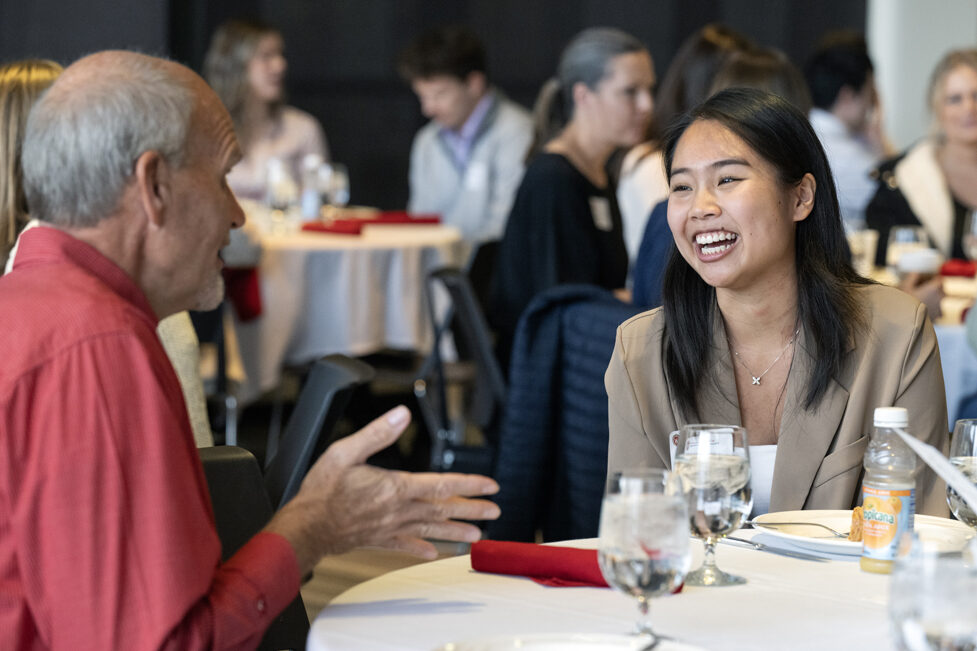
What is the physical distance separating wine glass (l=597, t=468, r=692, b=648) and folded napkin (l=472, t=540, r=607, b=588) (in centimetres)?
25

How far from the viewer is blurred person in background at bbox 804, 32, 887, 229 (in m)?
6.25

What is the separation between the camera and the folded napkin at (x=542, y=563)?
147 centimetres

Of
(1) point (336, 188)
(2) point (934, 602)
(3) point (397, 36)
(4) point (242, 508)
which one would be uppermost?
(3) point (397, 36)

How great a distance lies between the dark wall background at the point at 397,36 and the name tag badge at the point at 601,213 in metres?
4.19

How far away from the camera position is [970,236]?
4.29 metres

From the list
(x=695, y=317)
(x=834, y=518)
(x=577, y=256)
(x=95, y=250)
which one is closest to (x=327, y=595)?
(x=577, y=256)

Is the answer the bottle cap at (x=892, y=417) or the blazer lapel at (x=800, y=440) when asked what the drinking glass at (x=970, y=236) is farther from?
the bottle cap at (x=892, y=417)

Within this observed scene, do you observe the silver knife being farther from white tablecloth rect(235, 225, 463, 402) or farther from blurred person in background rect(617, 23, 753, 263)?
white tablecloth rect(235, 225, 463, 402)

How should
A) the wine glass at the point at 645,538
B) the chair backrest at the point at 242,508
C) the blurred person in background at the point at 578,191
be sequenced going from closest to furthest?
the wine glass at the point at 645,538 < the chair backrest at the point at 242,508 < the blurred person in background at the point at 578,191

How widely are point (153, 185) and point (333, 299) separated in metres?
3.64

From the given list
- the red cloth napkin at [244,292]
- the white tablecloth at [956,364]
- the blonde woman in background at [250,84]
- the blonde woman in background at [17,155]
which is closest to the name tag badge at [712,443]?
the blonde woman in background at [17,155]

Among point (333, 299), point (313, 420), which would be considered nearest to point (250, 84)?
point (333, 299)

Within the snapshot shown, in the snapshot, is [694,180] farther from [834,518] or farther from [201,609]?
[201,609]

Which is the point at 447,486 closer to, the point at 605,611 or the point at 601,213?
the point at 605,611
